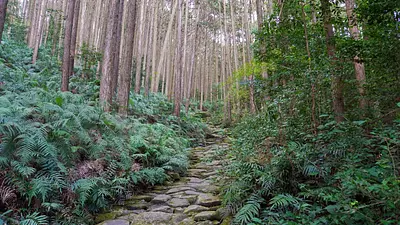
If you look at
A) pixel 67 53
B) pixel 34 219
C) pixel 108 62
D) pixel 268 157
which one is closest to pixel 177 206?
pixel 268 157

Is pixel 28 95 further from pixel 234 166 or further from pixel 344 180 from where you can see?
pixel 344 180

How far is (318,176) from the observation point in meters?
3.43

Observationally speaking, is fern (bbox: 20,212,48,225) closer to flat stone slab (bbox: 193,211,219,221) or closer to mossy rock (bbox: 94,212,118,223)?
mossy rock (bbox: 94,212,118,223)

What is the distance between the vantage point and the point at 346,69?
4.00 metres

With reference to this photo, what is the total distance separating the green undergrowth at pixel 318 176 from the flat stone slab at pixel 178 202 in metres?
0.80

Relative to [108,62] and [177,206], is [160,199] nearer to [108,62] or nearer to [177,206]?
[177,206]

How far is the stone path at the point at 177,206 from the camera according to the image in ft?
11.9

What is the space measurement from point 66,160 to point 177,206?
1.92m

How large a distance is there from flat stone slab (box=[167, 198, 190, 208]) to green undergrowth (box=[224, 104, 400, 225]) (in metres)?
0.80

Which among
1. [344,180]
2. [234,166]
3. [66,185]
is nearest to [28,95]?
[66,185]

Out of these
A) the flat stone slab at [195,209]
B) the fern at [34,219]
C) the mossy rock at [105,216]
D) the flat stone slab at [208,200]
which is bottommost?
the mossy rock at [105,216]

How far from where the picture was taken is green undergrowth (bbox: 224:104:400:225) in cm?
237

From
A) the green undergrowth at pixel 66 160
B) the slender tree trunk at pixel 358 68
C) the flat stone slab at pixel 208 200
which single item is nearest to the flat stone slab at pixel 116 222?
the green undergrowth at pixel 66 160

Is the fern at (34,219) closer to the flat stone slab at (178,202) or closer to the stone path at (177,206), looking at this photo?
the stone path at (177,206)
